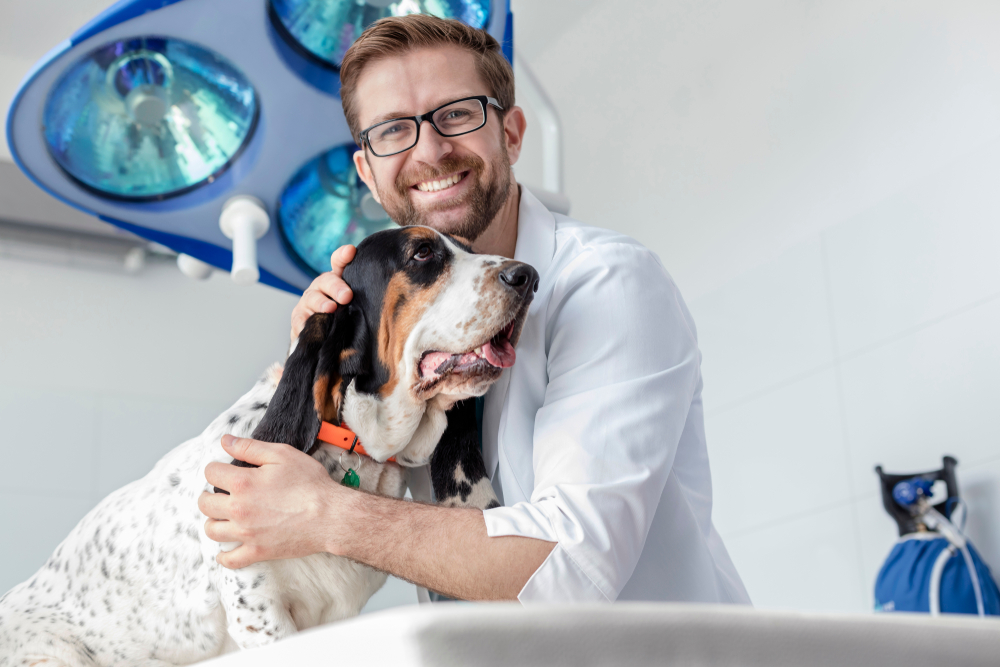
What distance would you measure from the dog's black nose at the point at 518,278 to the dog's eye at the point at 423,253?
18cm

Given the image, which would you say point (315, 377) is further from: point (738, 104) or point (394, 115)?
point (738, 104)

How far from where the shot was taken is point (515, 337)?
1671 mm

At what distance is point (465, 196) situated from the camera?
6.53 feet

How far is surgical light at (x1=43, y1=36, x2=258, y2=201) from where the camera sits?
128cm

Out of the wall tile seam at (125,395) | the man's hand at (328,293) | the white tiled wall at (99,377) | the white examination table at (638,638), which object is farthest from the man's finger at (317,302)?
the white tiled wall at (99,377)

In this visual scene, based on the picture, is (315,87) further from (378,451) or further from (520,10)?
(520,10)

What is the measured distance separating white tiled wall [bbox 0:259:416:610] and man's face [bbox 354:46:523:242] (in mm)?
2846

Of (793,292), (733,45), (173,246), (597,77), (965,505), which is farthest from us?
(597,77)

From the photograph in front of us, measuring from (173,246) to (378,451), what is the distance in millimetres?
507

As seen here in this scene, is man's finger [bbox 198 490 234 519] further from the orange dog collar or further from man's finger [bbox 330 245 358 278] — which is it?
man's finger [bbox 330 245 358 278]

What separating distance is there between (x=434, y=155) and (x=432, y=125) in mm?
65

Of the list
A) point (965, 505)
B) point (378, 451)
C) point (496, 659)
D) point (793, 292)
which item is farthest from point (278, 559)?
point (793, 292)

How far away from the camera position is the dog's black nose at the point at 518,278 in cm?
159

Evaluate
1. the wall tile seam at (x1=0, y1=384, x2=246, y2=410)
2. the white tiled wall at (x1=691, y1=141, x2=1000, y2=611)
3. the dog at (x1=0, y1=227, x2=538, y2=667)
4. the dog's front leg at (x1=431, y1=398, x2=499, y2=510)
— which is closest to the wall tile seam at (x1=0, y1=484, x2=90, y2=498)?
the wall tile seam at (x1=0, y1=384, x2=246, y2=410)
